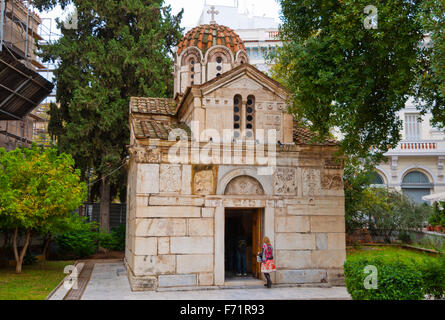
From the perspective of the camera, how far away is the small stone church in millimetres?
12023

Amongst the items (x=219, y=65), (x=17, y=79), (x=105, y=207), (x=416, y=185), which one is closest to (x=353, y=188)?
(x=219, y=65)

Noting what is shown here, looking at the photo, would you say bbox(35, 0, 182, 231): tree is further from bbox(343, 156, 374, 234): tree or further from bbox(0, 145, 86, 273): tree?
bbox(343, 156, 374, 234): tree

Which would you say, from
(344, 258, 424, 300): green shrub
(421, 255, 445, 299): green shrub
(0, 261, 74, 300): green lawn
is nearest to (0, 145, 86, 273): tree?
(0, 261, 74, 300): green lawn

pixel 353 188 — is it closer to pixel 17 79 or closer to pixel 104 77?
pixel 104 77

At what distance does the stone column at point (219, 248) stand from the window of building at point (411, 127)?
2363 cm

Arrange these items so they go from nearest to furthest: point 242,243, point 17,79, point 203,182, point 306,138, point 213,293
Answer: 1. point 213,293
2. point 203,182
3. point 242,243
4. point 306,138
5. point 17,79

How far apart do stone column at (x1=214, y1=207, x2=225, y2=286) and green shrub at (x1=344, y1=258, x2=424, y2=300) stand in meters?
4.46

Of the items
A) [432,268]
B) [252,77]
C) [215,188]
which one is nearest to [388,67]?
[252,77]

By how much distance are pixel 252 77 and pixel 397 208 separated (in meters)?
14.9

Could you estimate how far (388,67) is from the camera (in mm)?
10828

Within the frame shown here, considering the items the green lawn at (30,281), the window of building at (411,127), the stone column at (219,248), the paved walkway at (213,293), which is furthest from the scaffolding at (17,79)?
the window of building at (411,127)

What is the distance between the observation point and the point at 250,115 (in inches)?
528

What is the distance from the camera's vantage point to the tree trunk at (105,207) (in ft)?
74.8

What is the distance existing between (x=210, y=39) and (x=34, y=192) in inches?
342
